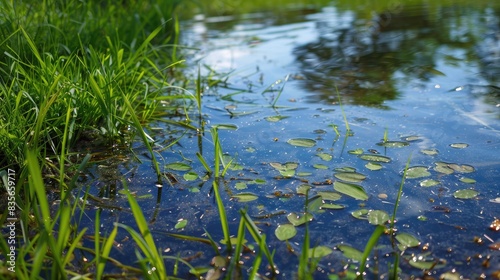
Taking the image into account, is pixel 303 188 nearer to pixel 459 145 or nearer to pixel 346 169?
pixel 346 169

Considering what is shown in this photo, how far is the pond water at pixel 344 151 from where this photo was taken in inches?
57.6

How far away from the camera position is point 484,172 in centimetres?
183

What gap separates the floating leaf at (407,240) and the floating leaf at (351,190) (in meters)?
0.23

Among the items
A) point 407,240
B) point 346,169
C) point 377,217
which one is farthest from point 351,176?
point 407,240

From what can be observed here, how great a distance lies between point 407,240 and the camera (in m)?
1.43

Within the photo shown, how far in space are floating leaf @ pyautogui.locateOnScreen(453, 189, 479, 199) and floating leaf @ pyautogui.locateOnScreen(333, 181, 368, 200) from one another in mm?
278

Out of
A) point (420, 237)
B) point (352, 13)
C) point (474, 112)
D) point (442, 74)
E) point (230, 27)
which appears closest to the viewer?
point (420, 237)

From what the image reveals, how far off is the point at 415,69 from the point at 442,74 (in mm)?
205

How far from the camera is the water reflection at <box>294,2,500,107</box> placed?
3025 millimetres

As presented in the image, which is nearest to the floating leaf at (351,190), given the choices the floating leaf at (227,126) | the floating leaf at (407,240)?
the floating leaf at (407,240)

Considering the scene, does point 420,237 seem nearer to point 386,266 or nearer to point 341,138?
point 386,266

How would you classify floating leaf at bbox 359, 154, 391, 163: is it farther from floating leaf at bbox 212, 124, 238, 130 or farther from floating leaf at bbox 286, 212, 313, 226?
floating leaf at bbox 212, 124, 238, 130

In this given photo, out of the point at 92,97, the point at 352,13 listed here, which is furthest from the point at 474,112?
the point at 352,13

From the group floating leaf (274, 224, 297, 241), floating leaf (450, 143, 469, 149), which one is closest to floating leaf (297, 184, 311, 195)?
floating leaf (274, 224, 297, 241)
